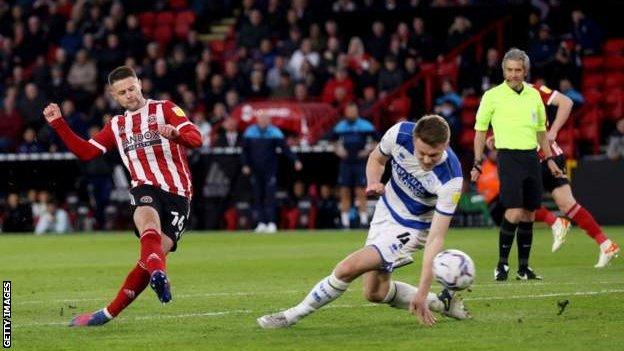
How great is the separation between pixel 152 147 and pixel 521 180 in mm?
4466

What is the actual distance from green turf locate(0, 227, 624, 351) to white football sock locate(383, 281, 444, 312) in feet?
0.44

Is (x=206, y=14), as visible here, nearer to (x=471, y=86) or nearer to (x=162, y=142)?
(x=471, y=86)

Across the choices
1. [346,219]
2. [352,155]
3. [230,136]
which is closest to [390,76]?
[352,155]

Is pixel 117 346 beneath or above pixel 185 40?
beneath

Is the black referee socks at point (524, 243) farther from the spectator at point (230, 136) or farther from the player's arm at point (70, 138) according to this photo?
the spectator at point (230, 136)

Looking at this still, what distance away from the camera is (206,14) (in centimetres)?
3328

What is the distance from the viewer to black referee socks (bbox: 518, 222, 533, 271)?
1423 centimetres

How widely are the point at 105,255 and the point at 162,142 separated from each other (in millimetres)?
8530

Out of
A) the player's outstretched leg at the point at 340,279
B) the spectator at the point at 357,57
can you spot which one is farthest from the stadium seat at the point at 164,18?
Answer: the player's outstretched leg at the point at 340,279

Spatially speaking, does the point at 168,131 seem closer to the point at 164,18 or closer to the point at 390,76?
the point at 390,76

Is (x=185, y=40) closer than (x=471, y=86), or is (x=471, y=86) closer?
(x=471, y=86)

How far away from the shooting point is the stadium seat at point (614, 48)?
28.3 m

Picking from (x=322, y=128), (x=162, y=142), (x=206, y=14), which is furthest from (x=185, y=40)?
(x=162, y=142)

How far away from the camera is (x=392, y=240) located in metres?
10.1
